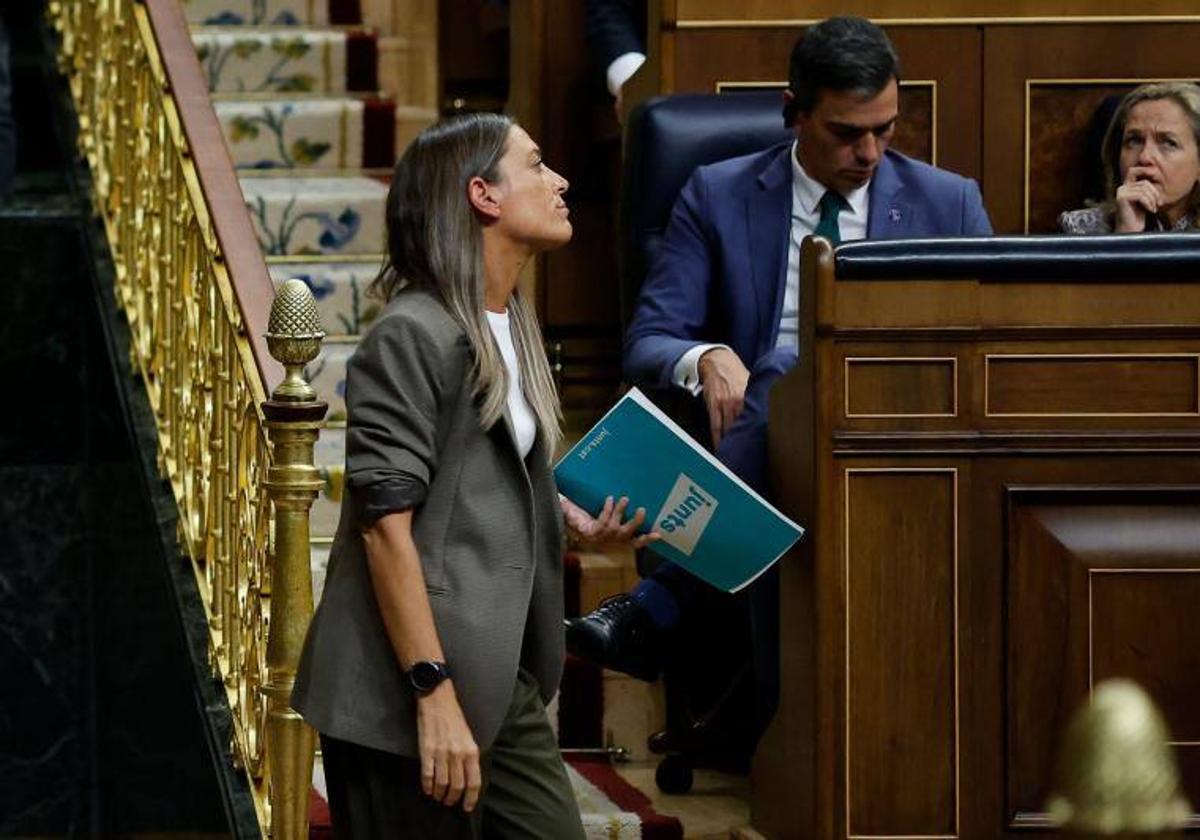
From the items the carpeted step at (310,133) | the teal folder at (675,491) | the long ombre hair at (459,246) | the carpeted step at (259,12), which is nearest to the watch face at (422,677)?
the long ombre hair at (459,246)

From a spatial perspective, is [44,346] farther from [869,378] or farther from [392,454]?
[392,454]

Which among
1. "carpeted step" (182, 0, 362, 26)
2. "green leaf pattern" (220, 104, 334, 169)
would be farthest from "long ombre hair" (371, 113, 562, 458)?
"carpeted step" (182, 0, 362, 26)

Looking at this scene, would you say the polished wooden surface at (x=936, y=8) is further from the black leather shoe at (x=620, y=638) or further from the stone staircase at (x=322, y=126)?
the black leather shoe at (x=620, y=638)

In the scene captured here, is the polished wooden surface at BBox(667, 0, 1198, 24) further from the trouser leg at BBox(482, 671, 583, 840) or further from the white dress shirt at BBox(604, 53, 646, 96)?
the trouser leg at BBox(482, 671, 583, 840)

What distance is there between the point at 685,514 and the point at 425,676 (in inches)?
31.8

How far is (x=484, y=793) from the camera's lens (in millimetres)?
2430

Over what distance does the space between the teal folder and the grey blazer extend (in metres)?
0.52

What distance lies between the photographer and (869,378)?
2984mm

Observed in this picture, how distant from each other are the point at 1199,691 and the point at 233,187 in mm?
2038

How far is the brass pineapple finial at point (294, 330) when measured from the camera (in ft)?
9.68

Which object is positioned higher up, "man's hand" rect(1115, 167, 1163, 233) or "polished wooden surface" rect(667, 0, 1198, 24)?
"polished wooden surface" rect(667, 0, 1198, 24)

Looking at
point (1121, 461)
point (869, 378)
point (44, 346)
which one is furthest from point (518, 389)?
point (44, 346)

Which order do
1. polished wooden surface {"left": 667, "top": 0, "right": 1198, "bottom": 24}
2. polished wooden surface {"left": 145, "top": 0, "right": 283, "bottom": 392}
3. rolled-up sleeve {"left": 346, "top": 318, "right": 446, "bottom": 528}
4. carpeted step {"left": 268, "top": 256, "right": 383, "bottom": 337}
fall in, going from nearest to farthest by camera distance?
1. rolled-up sleeve {"left": 346, "top": 318, "right": 446, "bottom": 528}
2. polished wooden surface {"left": 145, "top": 0, "right": 283, "bottom": 392}
3. polished wooden surface {"left": 667, "top": 0, "right": 1198, "bottom": 24}
4. carpeted step {"left": 268, "top": 256, "right": 383, "bottom": 337}

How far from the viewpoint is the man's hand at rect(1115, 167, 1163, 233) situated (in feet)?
13.1
